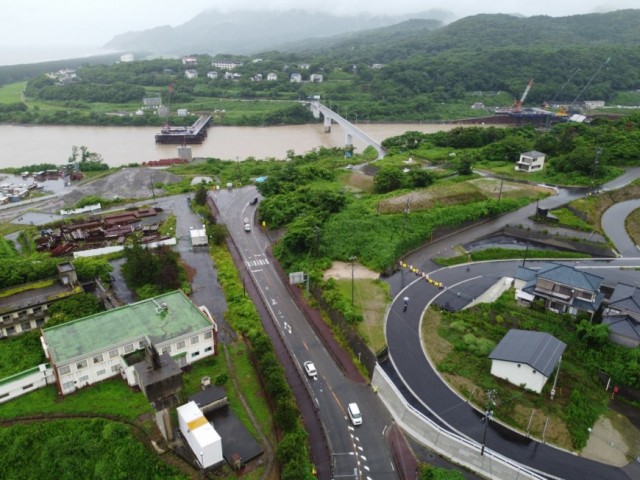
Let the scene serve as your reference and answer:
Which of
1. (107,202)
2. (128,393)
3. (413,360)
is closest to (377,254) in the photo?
(413,360)

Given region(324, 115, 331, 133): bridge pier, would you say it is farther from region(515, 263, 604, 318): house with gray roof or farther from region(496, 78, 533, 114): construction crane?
region(515, 263, 604, 318): house with gray roof

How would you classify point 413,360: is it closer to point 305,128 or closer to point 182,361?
point 182,361

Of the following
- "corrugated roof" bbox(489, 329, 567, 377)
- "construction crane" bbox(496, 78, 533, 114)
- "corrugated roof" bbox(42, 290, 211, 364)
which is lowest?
"construction crane" bbox(496, 78, 533, 114)

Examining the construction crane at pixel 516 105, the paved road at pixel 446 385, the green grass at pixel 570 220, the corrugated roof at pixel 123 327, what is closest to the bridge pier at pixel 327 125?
the construction crane at pixel 516 105

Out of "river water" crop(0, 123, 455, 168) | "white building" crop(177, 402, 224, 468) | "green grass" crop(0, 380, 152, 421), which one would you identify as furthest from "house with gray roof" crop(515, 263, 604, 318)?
"river water" crop(0, 123, 455, 168)

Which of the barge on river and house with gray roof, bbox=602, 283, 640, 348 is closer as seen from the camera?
house with gray roof, bbox=602, 283, 640, 348

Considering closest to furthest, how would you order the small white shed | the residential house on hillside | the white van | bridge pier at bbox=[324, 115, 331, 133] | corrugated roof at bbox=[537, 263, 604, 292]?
the white van
corrugated roof at bbox=[537, 263, 604, 292]
the small white shed
bridge pier at bbox=[324, 115, 331, 133]
the residential house on hillside

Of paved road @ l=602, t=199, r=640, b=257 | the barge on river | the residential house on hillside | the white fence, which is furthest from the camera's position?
the residential house on hillside

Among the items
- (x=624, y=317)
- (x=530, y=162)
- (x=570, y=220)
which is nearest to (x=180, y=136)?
(x=530, y=162)
